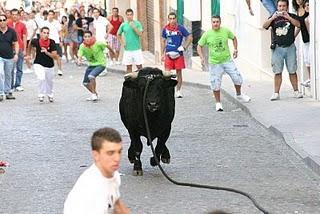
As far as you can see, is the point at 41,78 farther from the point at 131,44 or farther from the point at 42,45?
the point at 131,44

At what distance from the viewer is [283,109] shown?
660 inches

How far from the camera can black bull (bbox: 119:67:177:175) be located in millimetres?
11461

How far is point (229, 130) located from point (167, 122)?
3.81 meters

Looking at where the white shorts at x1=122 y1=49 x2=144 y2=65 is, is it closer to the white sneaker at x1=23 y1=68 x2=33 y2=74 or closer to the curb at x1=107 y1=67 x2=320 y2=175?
the curb at x1=107 y1=67 x2=320 y2=175

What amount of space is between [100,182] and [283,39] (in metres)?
12.3

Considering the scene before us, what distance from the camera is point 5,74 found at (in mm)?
21516

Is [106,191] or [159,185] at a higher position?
[106,191]

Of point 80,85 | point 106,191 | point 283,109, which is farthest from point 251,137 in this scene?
point 80,85

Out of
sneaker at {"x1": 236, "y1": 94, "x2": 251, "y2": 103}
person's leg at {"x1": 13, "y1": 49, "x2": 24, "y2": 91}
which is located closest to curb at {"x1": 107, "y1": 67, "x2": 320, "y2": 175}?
sneaker at {"x1": 236, "y1": 94, "x2": 251, "y2": 103}

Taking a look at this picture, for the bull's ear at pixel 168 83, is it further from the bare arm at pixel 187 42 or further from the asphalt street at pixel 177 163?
the bare arm at pixel 187 42

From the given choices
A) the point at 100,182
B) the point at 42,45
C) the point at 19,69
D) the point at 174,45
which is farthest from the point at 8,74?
the point at 100,182

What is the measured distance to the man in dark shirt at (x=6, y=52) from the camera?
21.0 meters

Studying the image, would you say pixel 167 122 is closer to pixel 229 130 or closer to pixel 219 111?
pixel 229 130

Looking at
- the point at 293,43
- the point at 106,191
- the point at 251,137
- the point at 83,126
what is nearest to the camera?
the point at 106,191
